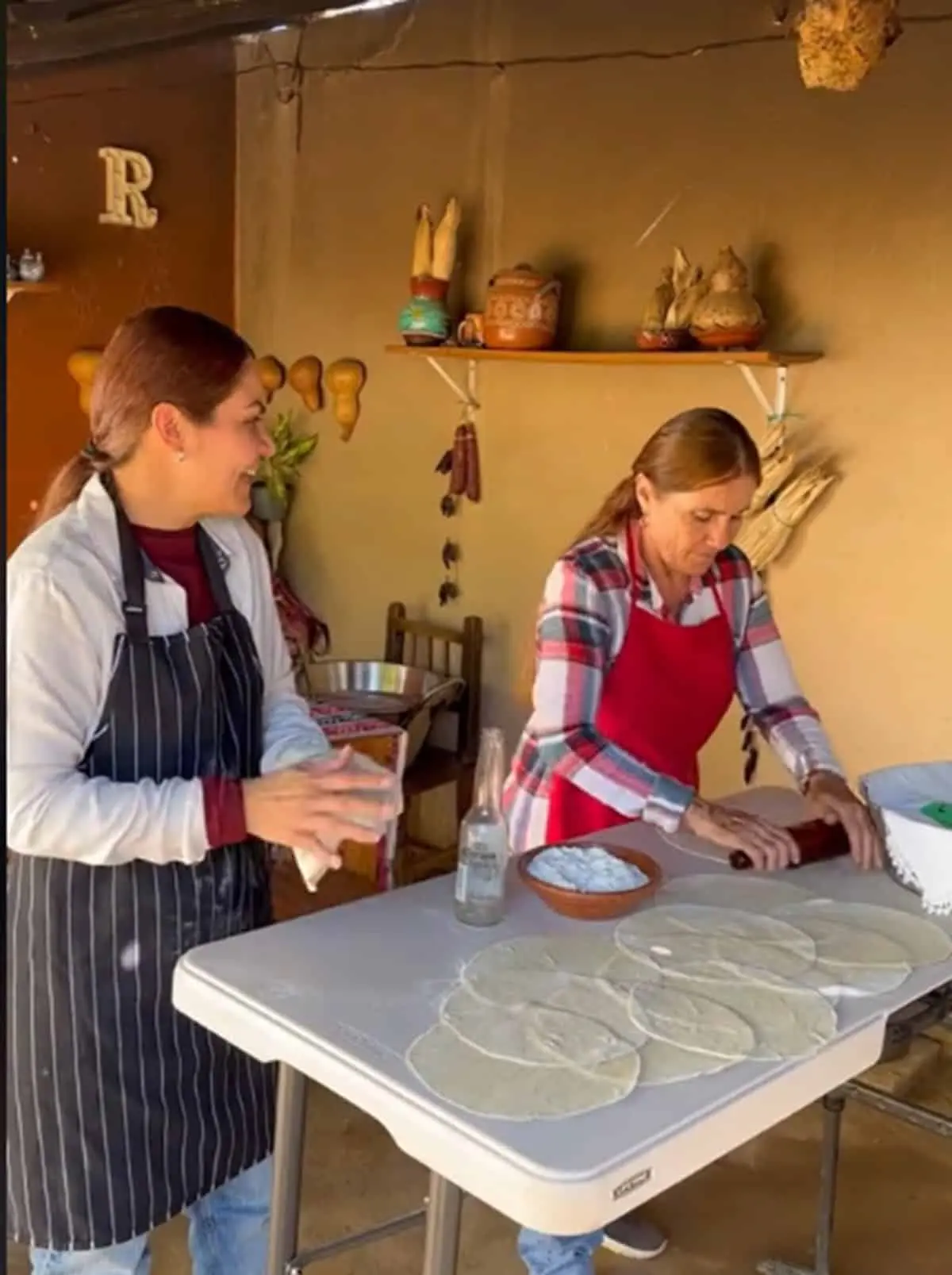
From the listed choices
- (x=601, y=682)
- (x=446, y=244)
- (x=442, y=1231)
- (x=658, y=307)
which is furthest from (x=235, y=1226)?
(x=446, y=244)

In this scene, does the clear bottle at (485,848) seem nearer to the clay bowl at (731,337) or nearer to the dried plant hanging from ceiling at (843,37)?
the dried plant hanging from ceiling at (843,37)

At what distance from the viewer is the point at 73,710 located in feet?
4.70

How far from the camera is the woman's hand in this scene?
1.39 metres

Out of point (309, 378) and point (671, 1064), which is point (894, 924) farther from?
point (309, 378)

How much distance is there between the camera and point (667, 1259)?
231 cm

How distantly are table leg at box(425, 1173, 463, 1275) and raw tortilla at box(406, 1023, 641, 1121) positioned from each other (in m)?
0.14

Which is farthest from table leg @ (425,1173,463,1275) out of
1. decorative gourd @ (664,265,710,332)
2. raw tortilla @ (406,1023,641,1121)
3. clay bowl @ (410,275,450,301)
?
clay bowl @ (410,275,450,301)

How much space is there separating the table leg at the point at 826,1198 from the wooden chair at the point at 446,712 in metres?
1.38

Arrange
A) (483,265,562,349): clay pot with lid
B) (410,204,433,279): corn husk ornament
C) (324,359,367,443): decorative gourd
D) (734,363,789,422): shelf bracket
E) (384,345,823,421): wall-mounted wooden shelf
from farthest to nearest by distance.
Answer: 1. (324,359,367,443): decorative gourd
2. (410,204,433,279): corn husk ornament
3. (483,265,562,349): clay pot with lid
4. (734,363,789,422): shelf bracket
5. (384,345,823,421): wall-mounted wooden shelf

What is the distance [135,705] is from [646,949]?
61 cm

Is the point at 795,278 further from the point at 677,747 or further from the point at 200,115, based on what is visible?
the point at 200,115

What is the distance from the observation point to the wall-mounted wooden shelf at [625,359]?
113 inches

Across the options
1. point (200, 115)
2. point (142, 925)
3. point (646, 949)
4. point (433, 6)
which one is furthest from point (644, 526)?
point (200, 115)

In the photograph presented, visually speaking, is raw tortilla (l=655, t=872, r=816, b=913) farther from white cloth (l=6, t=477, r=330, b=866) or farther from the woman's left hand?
white cloth (l=6, t=477, r=330, b=866)
